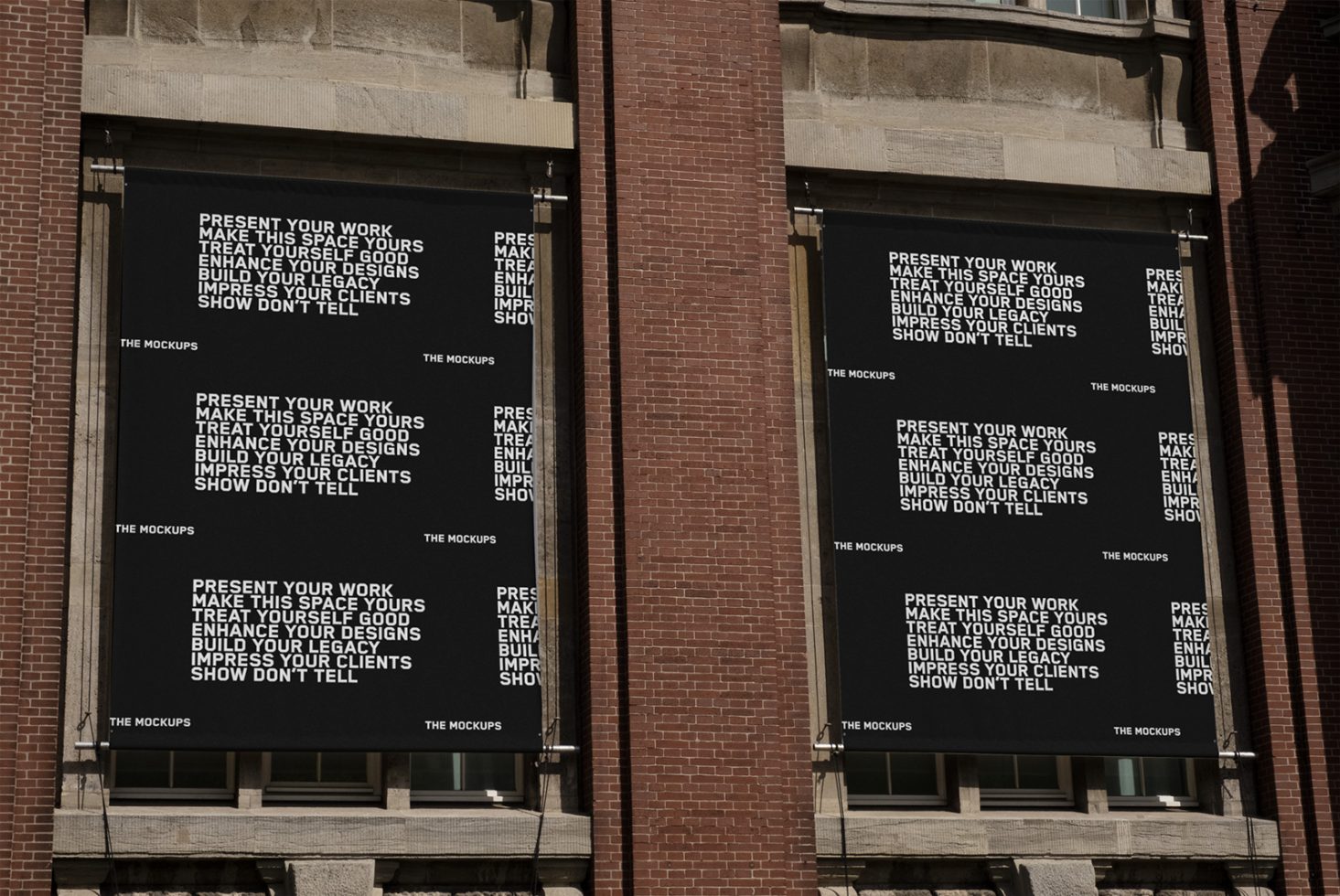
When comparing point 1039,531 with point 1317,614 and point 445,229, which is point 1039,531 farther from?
point 445,229

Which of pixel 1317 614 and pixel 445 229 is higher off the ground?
pixel 445 229

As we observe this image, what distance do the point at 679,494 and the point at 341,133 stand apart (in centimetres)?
469

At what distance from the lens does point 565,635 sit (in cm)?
1922

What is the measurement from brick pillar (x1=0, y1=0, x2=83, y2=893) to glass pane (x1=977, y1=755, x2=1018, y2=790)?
340 inches

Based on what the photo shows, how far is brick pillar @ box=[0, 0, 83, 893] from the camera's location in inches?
675

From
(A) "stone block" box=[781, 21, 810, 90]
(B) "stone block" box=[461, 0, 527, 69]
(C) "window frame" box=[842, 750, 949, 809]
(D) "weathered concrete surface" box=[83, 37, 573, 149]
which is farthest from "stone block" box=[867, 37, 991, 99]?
(C) "window frame" box=[842, 750, 949, 809]

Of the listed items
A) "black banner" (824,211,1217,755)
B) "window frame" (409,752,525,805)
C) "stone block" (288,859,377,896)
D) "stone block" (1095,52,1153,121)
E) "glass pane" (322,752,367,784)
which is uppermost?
"stone block" (1095,52,1153,121)

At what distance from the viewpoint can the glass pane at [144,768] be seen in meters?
17.9

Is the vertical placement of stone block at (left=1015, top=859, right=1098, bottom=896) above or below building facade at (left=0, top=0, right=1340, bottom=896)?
below

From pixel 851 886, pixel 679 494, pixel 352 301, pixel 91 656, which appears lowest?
pixel 851 886

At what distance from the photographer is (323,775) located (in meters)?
18.5

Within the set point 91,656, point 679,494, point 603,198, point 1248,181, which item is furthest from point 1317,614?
point 91,656

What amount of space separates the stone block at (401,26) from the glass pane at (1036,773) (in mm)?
8936

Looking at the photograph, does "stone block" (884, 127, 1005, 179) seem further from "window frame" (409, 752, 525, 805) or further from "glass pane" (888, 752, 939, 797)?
"window frame" (409, 752, 525, 805)
